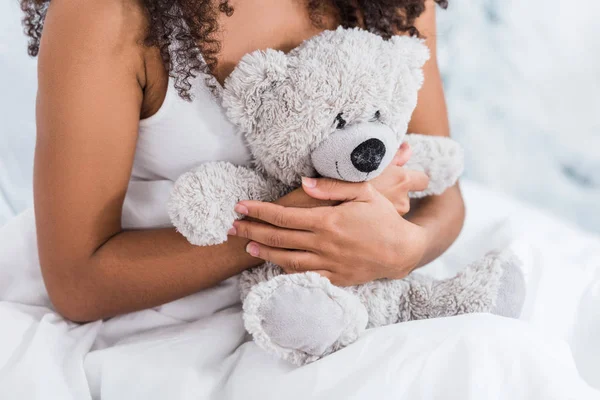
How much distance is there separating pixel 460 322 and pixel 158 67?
0.47 meters

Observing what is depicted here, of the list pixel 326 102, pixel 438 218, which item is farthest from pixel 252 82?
pixel 438 218

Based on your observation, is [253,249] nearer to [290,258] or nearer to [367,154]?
[290,258]

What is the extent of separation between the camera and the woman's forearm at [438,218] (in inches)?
37.3

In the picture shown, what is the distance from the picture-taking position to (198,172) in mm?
744

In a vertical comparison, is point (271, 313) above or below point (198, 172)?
below

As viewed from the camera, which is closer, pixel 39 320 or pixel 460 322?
pixel 460 322

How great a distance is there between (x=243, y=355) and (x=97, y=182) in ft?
0.90

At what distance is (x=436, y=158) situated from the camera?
90 cm

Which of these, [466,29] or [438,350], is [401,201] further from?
[466,29]

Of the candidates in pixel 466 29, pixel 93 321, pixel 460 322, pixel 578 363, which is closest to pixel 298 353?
pixel 460 322

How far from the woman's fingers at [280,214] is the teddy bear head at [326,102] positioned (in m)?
0.05

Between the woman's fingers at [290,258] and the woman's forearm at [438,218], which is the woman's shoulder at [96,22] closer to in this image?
the woman's fingers at [290,258]

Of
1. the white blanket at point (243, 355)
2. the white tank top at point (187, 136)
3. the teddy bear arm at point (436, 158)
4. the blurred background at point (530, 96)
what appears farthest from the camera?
the blurred background at point (530, 96)

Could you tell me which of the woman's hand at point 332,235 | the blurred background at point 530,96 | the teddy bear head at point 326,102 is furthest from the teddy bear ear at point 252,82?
the blurred background at point 530,96
